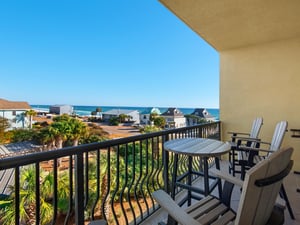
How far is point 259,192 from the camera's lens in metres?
0.87

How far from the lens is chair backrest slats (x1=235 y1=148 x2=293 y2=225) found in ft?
2.69

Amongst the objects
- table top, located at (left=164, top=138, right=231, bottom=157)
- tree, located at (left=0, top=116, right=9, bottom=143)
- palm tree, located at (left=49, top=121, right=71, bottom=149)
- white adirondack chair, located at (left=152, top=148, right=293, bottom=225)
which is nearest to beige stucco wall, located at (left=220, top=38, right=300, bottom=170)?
table top, located at (left=164, top=138, right=231, bottom=157)

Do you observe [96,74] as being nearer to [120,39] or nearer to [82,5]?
[120,39]

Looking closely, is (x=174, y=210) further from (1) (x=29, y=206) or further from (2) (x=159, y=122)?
(2) (x=159, y=122)

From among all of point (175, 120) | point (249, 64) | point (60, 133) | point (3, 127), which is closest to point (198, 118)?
point (175, 120)

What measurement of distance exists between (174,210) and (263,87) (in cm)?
379

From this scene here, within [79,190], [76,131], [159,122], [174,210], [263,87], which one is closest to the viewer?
[174,210]

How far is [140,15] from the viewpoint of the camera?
22516 millimetres

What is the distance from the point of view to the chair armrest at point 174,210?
1006 millimetres

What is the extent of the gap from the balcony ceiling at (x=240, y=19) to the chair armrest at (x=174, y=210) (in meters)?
2.30

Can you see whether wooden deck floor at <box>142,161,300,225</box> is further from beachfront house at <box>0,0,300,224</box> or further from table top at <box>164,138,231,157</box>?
table top at <box>164,138,231,157</box>

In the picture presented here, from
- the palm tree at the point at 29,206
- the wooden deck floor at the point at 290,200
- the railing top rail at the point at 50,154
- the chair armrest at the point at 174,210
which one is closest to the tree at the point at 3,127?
the palm tree at the point at 29,206

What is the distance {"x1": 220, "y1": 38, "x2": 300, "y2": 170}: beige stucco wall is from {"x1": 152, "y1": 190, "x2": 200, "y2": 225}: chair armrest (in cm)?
355

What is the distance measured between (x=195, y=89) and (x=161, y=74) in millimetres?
6373
